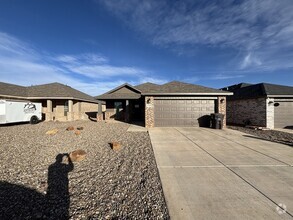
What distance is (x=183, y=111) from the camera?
41.7 ft

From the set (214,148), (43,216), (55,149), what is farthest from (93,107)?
(43,216)

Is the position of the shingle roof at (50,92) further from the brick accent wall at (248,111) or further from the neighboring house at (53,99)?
the brick accent wall at (248,111)

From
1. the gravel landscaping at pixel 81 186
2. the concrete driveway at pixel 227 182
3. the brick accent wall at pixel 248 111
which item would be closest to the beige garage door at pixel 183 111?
the brick accent wall at pixel 248 111

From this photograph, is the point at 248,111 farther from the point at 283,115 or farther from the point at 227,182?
the point at 227,182

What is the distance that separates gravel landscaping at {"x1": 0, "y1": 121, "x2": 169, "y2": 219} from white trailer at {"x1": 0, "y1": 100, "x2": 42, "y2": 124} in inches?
350

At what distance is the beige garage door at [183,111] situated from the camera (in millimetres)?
12672

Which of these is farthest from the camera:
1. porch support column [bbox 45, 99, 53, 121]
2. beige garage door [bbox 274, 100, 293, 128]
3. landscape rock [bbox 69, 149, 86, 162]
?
porch support column [bbox 45, 99, 53, 121]

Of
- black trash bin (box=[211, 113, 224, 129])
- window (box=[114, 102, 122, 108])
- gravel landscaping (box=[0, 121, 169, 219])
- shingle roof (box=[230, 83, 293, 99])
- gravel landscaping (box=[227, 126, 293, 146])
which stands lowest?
gravel landscaping (box=[0, 121, 169, 219])

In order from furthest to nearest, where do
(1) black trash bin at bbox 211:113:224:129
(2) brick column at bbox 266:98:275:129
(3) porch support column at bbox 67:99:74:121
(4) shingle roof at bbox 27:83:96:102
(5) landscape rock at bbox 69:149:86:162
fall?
(3) porch support column at bbox 67:99:74:121, (4) shingle roof at bbox 27:83:96:102, (2) brick column at bbox 266:98:275:129, (1) black trash bin at bbox 211:113:224:129, (5) landscape rock at bbox 69:149:86:162

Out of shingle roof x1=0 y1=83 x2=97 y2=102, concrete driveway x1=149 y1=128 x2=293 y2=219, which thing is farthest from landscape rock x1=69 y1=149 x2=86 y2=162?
shingle roof x1=0 y1=83 x2=97 y2=102

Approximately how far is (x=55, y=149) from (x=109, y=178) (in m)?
3.76

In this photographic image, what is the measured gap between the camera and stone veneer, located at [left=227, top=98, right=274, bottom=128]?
13.1 m

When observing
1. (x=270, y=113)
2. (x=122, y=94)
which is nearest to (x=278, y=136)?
(x=270, y=113)

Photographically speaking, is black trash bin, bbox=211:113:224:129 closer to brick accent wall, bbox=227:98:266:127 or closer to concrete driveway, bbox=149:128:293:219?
brick accent wall, bbox=227:98:266:127
